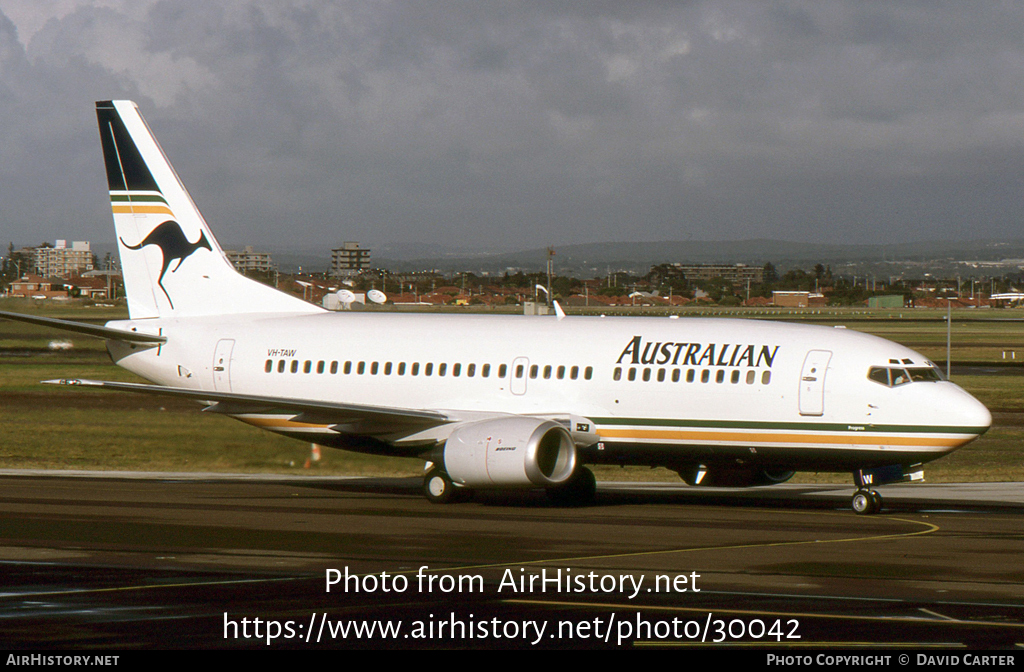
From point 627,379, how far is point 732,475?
3.38 metres

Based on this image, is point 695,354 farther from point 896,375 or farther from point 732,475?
point 896,375

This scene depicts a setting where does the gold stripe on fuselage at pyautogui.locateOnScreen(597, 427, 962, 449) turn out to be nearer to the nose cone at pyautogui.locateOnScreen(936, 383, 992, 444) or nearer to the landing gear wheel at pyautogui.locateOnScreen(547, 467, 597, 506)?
the nose cone at pyautogui.locateOnScreen(936, 383, 992, 444)

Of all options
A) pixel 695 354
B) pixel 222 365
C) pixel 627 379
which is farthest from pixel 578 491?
pixel 222 365

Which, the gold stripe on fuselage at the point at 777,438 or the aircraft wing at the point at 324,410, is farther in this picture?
the aircraft wing at the point at 324,410

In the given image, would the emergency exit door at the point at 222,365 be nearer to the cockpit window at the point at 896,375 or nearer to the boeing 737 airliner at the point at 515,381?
the boeing 737 airliner at the point at 515,381

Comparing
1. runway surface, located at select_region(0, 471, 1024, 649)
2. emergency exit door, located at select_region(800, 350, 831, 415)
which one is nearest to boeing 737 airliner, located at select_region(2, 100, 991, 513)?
emergency exit door, located at select_region(800, 350, 831, 415)

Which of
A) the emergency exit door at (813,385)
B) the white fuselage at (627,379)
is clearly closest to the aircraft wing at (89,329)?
the white fuselage at (627,379)

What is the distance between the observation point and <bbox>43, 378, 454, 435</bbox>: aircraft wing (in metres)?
27.7

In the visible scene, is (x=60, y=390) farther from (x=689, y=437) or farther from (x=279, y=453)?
(x=689, y=437)

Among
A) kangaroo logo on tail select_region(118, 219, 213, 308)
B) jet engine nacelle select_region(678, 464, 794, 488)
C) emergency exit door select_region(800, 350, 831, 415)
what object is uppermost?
kangaroo logo on tail select_region(118, 219, 213, 308)

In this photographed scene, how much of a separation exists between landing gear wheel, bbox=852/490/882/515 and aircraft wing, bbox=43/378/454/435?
8776 millimetres

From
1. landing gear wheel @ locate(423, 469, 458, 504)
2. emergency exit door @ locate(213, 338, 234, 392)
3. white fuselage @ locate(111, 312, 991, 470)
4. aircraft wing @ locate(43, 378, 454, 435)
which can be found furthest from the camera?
emergency exit door @ locate(213, 338, 234, 392)

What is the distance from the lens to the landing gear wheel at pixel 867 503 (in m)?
26.0

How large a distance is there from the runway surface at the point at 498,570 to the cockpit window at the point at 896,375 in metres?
2.74
